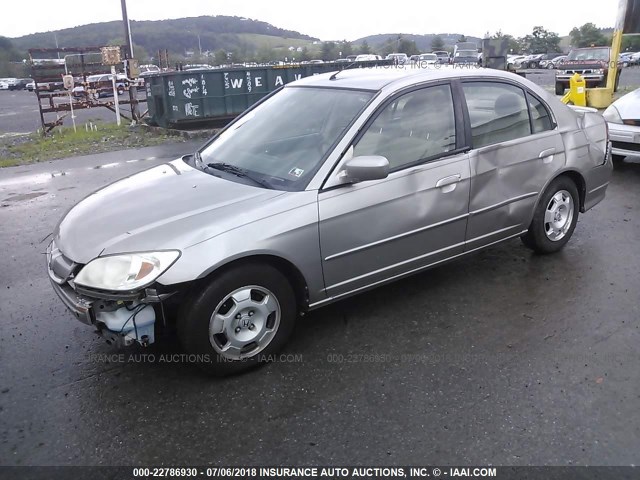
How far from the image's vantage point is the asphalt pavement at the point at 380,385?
2.65 m

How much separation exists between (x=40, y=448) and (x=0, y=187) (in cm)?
699

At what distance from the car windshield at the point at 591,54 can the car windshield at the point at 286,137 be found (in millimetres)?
23019

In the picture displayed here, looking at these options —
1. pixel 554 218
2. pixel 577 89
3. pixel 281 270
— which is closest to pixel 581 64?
pixel 577 89

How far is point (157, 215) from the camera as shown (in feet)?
10.5

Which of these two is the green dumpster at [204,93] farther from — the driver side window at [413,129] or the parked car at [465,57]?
the parked car at [465,57]

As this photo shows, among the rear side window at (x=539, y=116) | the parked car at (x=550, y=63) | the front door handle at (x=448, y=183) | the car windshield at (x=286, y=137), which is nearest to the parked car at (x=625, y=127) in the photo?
the rear side window at (x=539, y=116)

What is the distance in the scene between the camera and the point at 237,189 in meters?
3.41

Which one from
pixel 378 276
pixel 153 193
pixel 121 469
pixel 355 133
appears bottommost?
pixel 121 469

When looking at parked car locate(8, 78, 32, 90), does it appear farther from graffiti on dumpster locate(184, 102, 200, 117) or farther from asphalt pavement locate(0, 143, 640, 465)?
asphalt pavement locate(0, 143, 640, 465)

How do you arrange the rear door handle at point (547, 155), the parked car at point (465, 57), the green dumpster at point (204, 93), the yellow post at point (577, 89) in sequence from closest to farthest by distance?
the rear door handle at point (547, 155) → the yellow post at point (577, 89) → the green dumpster at point (204, 93) → the parked car at point (465, 57)

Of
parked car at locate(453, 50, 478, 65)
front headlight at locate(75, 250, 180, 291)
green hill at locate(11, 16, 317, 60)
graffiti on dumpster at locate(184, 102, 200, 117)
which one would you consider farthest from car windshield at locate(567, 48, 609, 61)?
green hill at locate(11, 16, 317, 60)

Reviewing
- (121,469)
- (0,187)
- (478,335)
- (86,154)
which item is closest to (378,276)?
(478,335)

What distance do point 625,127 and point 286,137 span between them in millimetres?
5887

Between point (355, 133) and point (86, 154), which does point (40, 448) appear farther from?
point (86, 154)
